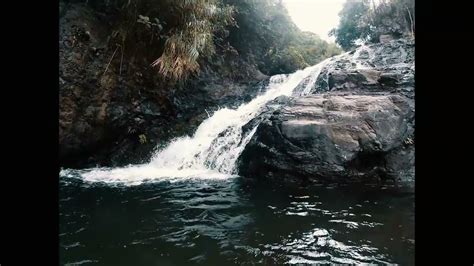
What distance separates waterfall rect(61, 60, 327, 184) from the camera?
8.02 meters

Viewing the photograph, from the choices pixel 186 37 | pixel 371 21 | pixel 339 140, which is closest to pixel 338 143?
pixel 339 140

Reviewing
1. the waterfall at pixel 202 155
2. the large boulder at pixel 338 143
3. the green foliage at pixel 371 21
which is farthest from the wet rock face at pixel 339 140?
the green foliage at pixel 371 21

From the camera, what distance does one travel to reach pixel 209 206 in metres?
5.72

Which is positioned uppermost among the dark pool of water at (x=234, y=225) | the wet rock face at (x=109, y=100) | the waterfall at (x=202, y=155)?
the wet rock face at (x=109, y=100)

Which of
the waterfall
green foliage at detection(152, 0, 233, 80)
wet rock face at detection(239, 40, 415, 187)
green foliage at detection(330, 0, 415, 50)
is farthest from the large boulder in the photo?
green foliage at detection(330, 0, 415, 50)

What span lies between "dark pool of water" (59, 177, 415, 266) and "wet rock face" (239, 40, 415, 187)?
593 millimetres

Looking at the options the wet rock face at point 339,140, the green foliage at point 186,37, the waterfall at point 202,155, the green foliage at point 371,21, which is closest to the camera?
the wet rock face at point 339,140

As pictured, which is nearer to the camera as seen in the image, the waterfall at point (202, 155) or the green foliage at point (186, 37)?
the waterfall at point (202, 155)

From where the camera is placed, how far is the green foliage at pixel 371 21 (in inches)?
656

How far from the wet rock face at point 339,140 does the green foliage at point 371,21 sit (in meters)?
8.21

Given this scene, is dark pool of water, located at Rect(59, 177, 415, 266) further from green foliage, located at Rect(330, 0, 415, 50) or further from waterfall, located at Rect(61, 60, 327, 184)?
green foliage, located at Rect(330, 0, 415, 50)

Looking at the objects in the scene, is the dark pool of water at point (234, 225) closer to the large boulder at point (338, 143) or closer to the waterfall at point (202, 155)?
the large boulder at point (338, 143)

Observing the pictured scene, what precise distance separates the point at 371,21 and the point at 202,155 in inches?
559
